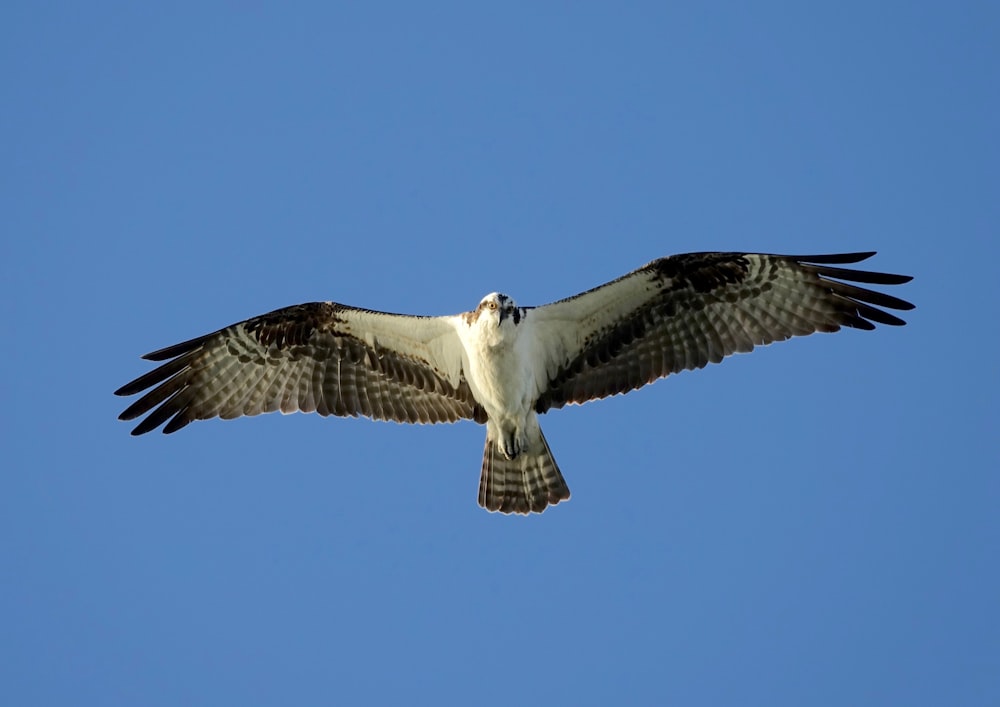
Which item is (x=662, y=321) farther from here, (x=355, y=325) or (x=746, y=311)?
(x=355, y=325)

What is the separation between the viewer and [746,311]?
10969 millimetres

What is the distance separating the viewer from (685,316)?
36.2 feet

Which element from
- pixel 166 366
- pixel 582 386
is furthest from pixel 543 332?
pixel 166 366

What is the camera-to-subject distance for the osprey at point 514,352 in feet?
35.3

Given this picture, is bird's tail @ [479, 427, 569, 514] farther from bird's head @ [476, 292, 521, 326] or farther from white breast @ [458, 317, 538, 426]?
bird's head @ [476, 292, 521, 326]

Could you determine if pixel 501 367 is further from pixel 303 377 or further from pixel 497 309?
pixel 303 377

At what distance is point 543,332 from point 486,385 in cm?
72

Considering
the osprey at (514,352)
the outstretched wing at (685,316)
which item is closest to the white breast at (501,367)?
the osprey at (514,352)

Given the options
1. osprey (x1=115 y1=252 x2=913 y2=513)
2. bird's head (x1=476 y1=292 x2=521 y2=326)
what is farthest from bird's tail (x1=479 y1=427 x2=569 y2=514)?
bird's head (x1=476 y1=292 x2=521 y2=326)

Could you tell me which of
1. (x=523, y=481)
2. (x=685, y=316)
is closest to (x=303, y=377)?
(x=523, y=481)

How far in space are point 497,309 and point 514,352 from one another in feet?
1.61

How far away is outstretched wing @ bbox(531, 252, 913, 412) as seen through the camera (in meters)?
10.7

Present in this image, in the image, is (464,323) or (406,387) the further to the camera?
(406,387)

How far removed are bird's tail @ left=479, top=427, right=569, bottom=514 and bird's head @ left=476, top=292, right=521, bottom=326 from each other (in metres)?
1.35
